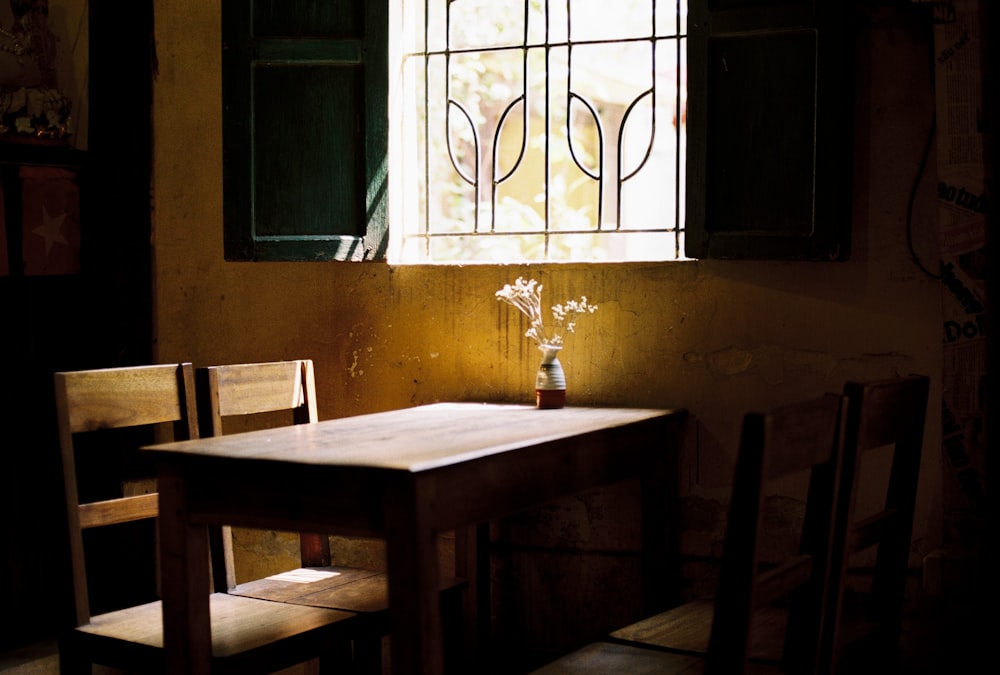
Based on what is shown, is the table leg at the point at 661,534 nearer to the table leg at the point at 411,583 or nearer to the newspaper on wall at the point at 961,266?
the newspaper on wall at the point at 961,266

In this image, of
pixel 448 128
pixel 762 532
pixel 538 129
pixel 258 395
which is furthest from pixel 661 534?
pixel 538 129

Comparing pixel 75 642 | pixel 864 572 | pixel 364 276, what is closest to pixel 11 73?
pixel 364 276

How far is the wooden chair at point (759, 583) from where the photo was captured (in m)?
1.80

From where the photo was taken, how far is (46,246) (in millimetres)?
4031

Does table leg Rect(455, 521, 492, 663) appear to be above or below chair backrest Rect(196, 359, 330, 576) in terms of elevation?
below

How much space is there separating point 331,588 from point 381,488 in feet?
3.00

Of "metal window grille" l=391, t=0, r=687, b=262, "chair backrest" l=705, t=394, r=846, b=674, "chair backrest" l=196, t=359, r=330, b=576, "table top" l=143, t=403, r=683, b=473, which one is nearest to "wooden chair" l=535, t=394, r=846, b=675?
"chair backrest" l=705, t=394, r=846, b=674

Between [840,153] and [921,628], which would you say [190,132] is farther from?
[921,628]

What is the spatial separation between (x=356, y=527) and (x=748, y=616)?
762mm

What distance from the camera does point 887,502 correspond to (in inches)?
93.4

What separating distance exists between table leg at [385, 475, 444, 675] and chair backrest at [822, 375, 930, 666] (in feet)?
2.39

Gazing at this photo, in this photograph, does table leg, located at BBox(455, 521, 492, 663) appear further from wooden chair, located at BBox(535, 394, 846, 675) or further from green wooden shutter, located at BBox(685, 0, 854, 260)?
green wooden shutter, located at BBox(685, 0, 854, 260)

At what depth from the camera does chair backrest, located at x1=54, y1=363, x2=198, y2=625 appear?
262cm

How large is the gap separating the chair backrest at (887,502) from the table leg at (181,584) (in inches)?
49.2
